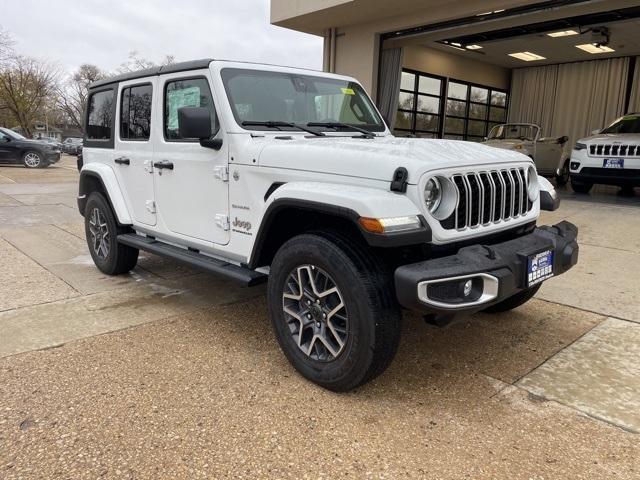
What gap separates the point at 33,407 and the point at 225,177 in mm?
1751

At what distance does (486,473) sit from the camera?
222cm

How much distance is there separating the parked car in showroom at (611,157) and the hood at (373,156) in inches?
319

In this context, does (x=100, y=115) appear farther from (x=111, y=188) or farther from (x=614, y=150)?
(x=614, y=150)

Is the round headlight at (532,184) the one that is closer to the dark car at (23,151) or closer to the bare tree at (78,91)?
the dark car at (23,151)

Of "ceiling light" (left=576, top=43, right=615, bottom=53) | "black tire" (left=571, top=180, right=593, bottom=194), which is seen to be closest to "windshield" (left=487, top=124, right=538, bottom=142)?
"black tire" (left=571, top=180, right=593, bottom=194)

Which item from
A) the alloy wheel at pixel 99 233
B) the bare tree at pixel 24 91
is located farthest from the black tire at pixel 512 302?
the bare tree at pixel 24 91

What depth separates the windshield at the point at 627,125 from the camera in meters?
11.1

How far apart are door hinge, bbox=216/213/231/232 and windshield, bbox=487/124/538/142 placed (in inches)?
472

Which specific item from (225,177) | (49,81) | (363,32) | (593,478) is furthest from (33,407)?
(49,81)

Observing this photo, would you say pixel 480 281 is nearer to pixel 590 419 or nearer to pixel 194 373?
pixel 590 419

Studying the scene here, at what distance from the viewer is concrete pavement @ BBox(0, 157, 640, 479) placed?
2283 millimetres

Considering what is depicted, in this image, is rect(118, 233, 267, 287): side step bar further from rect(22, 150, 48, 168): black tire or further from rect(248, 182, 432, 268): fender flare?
rect(22, 150, 48, 168): black tire

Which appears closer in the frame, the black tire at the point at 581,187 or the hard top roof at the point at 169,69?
the hard top roof at the point at 169,69

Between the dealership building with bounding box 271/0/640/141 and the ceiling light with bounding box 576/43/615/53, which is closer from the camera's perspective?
the dealership building with bounding box 271/0/640/141
